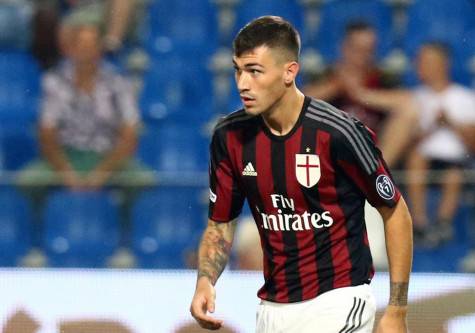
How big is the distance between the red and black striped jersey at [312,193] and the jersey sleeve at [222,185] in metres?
0.04

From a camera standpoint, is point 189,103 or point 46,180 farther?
point 189,103

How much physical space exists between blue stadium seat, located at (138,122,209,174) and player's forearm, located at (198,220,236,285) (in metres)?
3.43

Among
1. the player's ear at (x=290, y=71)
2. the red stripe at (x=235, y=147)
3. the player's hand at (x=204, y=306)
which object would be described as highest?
the player's ear at (x=290, y=71)

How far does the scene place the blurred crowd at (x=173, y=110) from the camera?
618 cm

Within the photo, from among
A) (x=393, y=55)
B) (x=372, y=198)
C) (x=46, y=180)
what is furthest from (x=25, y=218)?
(x=372, y=198)

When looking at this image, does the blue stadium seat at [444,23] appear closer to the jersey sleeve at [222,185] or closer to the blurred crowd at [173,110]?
the blurred crowd at [173,110]

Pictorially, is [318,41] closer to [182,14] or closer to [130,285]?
[182,14]

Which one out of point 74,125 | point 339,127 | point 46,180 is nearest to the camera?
point 339,127

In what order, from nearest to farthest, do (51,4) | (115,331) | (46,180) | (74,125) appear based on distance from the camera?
1. (115,331)
2. (46,180)
3. (74,125)
4. (51,4)

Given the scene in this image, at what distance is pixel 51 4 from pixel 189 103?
115 cm

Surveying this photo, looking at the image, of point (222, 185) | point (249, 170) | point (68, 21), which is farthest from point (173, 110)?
point (249, 170)

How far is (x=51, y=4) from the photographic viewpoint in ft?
24.0

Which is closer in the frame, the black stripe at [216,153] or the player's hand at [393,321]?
the player's hand at [393,321]

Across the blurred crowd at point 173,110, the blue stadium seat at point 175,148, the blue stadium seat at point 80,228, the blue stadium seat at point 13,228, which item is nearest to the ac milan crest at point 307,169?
the blurred crowd at point 173,110
